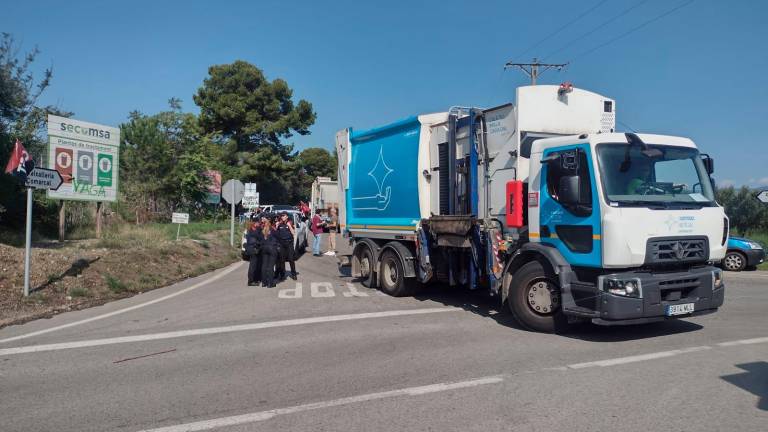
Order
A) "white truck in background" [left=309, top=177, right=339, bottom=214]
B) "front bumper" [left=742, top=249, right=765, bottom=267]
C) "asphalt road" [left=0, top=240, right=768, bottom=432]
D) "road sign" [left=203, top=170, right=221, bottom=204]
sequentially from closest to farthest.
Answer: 1. "asphalt road" [left=0, top=240, right=768, bottom=432]
2. "front bumper" [left=742, top=249, right=765, bottom=267]
3. "white truck in background" [left=309, top=177, right=339, bottom=214]
4. "road sign" [left=203, top=170, right=221, bottom=204]

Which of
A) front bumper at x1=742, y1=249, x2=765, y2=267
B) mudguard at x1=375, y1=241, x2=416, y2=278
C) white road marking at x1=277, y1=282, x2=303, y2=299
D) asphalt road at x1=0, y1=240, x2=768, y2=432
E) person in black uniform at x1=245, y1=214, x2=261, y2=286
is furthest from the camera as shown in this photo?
front bumper at x1=742, y1=249, x2=765, y2=267

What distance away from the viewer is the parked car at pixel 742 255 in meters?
15.5

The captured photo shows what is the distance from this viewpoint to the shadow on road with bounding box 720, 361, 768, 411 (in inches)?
196

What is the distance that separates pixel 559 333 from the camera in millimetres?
7691

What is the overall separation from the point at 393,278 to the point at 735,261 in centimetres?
1056

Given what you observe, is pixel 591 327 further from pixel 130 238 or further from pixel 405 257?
pixel 130 238

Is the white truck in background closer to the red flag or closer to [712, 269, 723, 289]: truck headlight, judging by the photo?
the red flag

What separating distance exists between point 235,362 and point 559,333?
4304mm

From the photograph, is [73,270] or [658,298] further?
[73,270]

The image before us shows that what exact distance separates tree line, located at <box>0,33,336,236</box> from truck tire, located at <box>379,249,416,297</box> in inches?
490

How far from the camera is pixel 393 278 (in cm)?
1165

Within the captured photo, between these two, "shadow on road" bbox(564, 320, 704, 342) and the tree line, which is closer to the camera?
"shadow on road" bbox(564, 320, 704, 342)

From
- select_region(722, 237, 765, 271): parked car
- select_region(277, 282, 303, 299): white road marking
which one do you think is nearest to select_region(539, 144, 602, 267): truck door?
select_region(277, 282, 303, 299): white road marking

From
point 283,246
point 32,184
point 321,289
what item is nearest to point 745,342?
point 321,289
